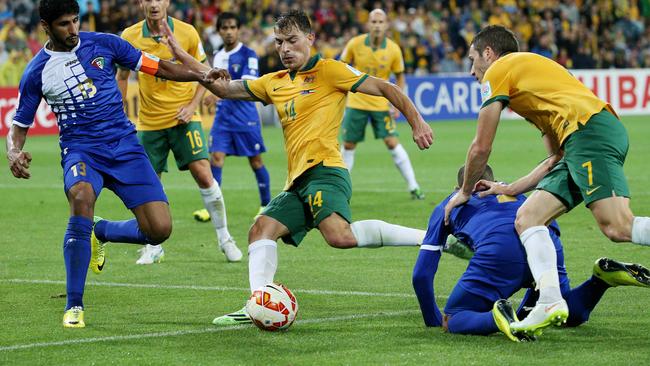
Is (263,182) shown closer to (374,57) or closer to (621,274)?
(374,57)

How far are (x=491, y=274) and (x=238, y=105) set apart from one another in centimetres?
782

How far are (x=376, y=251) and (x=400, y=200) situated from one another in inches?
165

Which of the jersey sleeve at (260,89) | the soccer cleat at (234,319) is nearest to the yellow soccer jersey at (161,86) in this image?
the jersey sleeve at (260,89)

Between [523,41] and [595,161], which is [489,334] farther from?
[523,41]

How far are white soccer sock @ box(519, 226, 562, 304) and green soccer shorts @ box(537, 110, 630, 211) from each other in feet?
1.08

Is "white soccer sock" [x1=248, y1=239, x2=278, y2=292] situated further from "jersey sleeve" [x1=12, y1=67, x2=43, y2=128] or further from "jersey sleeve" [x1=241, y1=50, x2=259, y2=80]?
"jersey sleeve" [x1=241, y1=50, x2=259, y2=80]

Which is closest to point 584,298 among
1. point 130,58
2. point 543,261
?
point 543,261

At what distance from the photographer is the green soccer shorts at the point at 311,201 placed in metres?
7.68

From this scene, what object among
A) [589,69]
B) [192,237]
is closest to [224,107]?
[192,237]

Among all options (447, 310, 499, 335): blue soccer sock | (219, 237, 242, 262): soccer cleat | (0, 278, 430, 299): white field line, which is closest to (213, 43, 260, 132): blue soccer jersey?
(219, 237, 242, 262): soccer cleat

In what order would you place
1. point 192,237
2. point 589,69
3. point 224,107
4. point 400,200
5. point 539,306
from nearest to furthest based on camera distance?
point 539,306 < point 192,237 < point 224,107 < point 400,200 < point 589,69

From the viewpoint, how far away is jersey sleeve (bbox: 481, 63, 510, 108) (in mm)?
6883

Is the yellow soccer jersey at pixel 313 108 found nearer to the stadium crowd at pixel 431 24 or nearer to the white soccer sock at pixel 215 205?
the white soccer sock at pixel 215 205

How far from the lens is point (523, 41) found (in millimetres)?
36812
